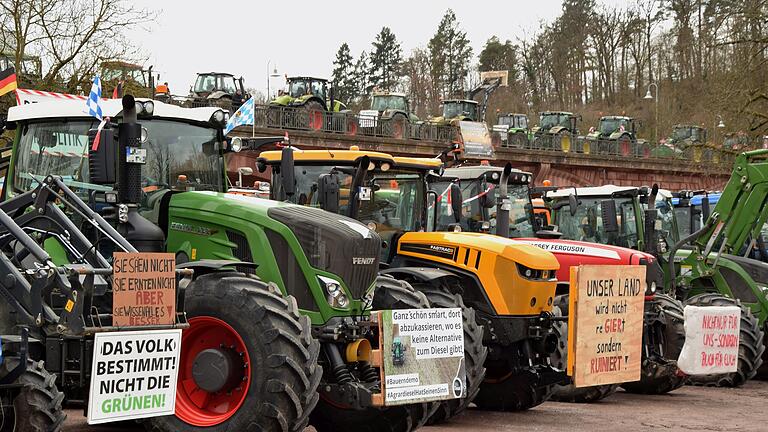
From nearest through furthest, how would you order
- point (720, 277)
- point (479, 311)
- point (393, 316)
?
1. point (393, 316)
2. point (479, 311)
3. point (720, 277)

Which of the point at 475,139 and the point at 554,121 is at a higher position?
the point at 554,121

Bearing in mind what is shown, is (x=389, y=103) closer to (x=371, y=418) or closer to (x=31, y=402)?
(x=371, y=418)

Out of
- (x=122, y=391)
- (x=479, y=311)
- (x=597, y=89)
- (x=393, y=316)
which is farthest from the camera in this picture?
(x=597, y=89)

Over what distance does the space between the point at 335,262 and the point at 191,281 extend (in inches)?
49.9

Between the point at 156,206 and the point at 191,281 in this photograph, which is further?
the point at 156,206

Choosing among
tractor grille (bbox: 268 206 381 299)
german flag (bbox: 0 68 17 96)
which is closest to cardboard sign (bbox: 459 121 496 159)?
tractor grille (bbox: 268 206 381 299)

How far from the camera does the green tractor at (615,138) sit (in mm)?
57938

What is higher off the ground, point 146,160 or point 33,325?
point 146,160

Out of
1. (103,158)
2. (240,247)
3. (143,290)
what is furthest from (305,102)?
(143,290)

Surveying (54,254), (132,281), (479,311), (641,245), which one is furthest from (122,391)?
(641,245)

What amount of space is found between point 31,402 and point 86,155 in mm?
3042

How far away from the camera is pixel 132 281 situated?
8078 millimetres

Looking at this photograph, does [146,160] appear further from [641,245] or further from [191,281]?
[641,245]

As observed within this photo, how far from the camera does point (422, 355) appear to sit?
9.76 metres
